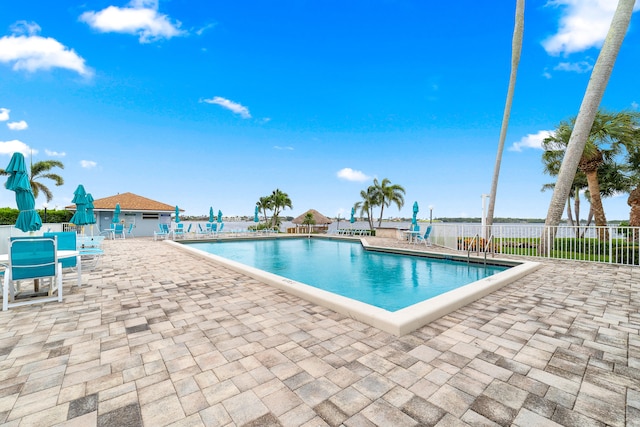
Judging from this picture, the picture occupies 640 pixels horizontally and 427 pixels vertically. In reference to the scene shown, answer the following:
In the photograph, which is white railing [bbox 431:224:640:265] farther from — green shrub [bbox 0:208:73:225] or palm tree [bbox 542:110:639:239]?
green shrub [bbox 0:208:73:225]

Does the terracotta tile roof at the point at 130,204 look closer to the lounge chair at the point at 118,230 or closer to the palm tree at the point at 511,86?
the lounge chair at the point at 118,230

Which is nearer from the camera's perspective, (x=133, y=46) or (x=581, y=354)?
(x=581, y=354)

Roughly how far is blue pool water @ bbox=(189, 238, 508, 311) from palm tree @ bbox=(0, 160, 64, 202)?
67.0 feet

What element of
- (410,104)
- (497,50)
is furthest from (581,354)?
(410,104)

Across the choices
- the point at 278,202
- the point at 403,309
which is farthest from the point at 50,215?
the point at 403,309

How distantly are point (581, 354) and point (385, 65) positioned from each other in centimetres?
1841

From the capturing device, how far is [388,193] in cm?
2866

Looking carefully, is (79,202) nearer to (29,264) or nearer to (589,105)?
(29,264)

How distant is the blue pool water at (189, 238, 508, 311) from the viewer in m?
6.33

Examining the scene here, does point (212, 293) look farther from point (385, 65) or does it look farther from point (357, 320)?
point (385, 65)

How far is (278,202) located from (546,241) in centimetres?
3013

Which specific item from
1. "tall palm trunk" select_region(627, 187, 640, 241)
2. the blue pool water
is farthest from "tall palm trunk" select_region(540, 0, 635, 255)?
"tall palm trunk" select_region(627, 187, 640, 241)

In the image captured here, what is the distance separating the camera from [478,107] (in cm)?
2116

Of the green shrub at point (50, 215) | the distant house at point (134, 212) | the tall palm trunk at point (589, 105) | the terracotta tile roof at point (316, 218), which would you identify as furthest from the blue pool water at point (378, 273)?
the terracotta tile roof at point (316, 218)
